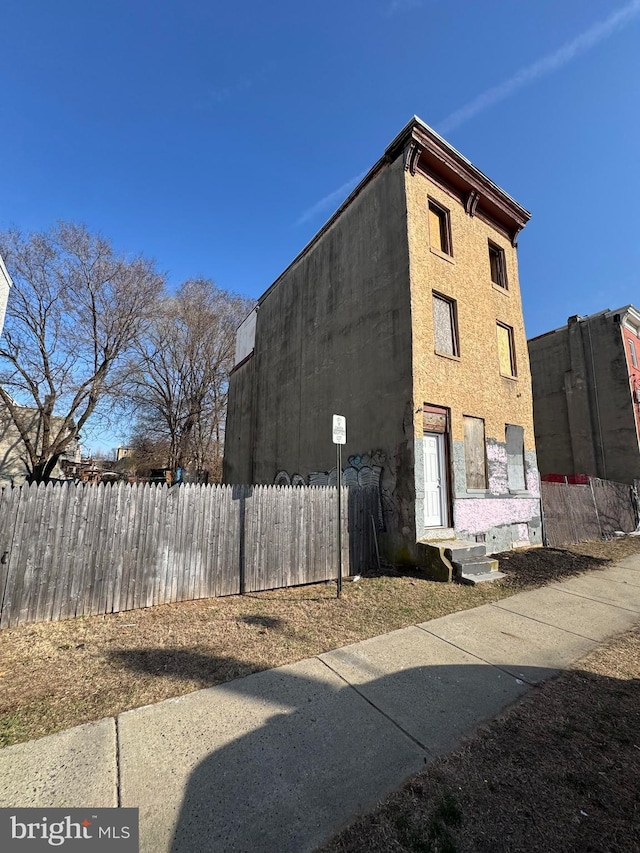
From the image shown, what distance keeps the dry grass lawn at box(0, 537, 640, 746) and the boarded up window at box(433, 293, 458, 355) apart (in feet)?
20.3

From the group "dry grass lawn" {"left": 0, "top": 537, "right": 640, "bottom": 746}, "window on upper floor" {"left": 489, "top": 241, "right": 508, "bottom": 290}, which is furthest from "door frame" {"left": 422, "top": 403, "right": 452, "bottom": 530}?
"window on upper floor" {"left": 489, "top": 241, "right": 508, "bottom": 290}

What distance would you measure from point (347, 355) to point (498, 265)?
21.9ft

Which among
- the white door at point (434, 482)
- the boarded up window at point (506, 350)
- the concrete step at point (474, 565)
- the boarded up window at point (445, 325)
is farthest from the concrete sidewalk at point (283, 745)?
the boarded up window at point (506, 350)

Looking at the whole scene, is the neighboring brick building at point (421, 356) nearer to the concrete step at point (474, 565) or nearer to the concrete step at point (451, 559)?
the concrete step at point (451, 559)

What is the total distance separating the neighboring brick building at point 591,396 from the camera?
2033 cm

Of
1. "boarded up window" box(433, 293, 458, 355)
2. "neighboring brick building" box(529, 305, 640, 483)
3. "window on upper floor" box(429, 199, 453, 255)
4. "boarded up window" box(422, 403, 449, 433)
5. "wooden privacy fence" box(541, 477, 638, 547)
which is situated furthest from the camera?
"neighboring brick building" box(529, 305, 640, 483)

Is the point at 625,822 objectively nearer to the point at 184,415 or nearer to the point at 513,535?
the point at 513,535

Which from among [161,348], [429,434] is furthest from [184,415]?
[429,434]

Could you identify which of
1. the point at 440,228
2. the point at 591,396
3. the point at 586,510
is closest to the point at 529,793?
the point at 440,228

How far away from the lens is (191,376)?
2748 cm

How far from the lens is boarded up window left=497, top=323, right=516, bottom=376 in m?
12.7

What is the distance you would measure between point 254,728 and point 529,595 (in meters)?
5.91

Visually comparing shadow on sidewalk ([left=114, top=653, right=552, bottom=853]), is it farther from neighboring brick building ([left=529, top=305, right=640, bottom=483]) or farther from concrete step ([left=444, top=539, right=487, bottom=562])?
neighboring brick building ([left=529, top=305, right=640, bottom=483])

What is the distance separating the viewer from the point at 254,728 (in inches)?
123
